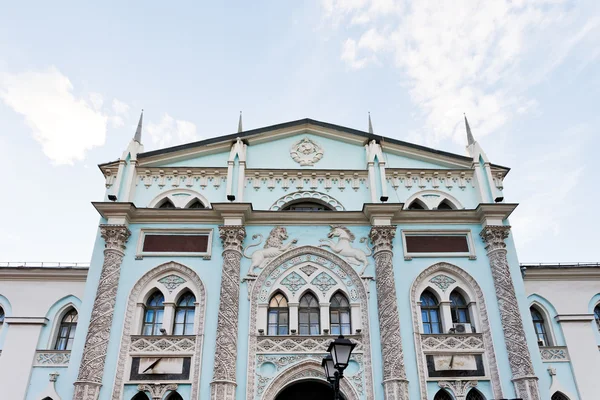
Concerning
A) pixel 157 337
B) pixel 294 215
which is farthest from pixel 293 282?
pixel 157 337

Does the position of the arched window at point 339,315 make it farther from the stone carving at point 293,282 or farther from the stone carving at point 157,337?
the stone carving at point 157,337

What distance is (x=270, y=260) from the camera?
17.7m

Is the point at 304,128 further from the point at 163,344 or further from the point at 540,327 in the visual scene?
the point at 540,327

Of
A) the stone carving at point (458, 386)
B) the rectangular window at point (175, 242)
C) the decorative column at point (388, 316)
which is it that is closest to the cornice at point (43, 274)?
the rectangular window at point (175, 242)

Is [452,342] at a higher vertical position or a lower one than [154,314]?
lower

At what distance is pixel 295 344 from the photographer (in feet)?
53.1

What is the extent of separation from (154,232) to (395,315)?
925 cm

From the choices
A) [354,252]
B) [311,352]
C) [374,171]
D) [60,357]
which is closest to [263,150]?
[374,171]

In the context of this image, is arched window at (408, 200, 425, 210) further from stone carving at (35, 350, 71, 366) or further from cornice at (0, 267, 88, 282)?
stone carving at (35, 350, 71, 366)

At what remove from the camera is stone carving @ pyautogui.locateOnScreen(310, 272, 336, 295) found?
17.3 meters

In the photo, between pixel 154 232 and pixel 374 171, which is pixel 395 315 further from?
pixel 154 232

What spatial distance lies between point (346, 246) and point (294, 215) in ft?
7.45

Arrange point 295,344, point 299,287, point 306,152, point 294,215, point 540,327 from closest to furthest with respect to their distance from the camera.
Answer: point 295,344
point 299,287
point 294,215
point 540,327
point 306,152

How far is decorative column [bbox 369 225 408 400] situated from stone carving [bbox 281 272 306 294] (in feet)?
8.89
